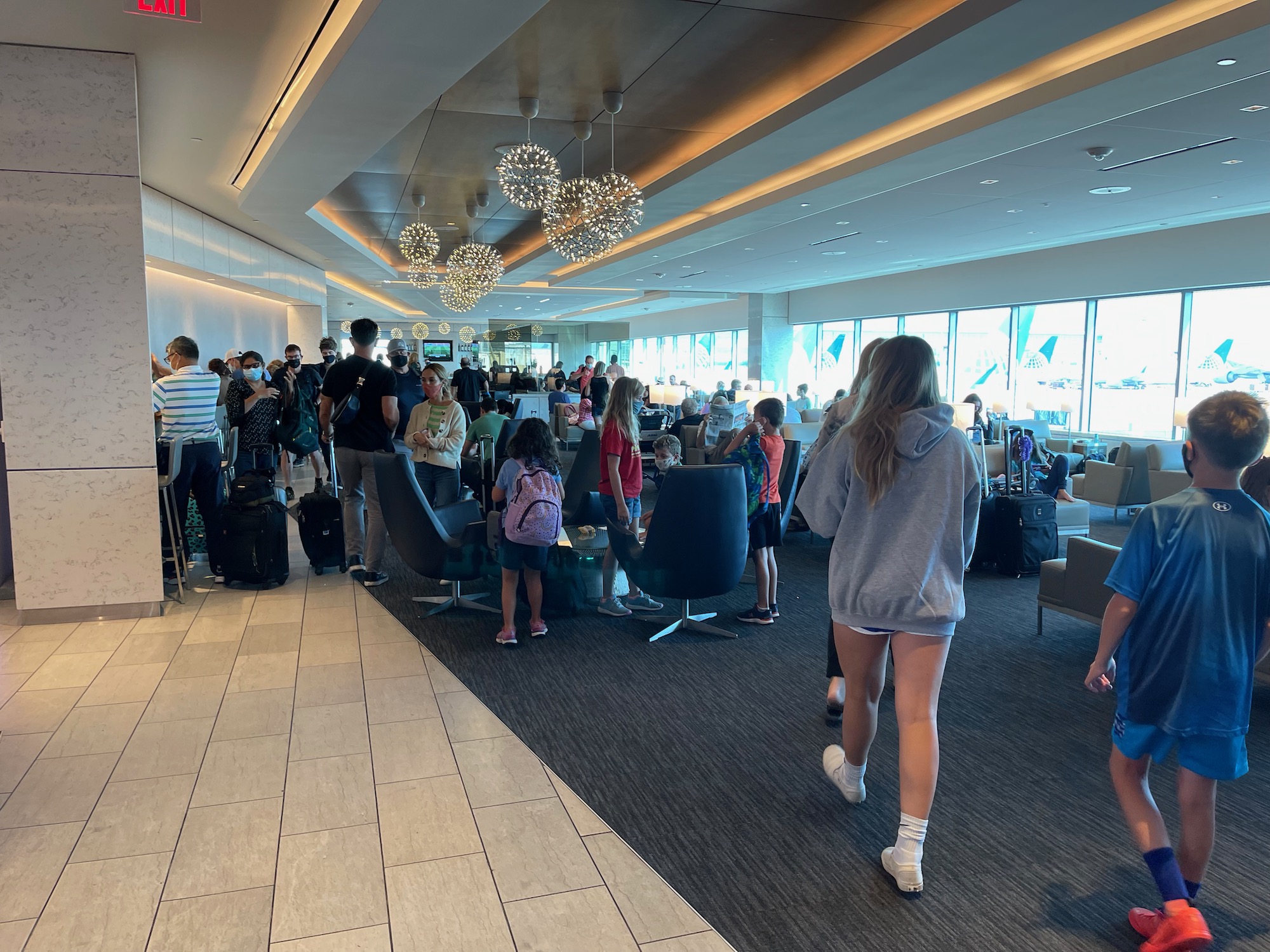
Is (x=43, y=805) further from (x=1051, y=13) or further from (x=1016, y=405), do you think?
(x=1016, y=405)

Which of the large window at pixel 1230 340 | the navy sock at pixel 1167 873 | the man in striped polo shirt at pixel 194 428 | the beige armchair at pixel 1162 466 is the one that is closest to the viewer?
the navy sock at pixel 1167 873

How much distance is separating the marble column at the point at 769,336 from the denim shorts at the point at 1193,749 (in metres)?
19.6

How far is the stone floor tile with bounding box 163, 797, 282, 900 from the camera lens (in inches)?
105

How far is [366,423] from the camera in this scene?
6336 mm

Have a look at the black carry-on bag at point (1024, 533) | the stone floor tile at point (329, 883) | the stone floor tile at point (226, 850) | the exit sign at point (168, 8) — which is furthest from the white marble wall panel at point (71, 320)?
the black carry-on bag at point (1024, 533)

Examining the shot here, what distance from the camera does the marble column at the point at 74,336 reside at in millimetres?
5102

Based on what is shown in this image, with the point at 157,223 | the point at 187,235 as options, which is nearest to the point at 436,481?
the point at 157,223

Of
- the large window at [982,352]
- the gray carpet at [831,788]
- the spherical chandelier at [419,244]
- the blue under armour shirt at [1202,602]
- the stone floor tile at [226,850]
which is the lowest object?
the stone floor tile at [226,850]

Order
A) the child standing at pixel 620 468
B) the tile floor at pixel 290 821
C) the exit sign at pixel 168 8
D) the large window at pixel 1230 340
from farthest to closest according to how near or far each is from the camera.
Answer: the large window at pixel 1230 340
the child standing at pixel 620 468
the exit sign at pixel 168 8
the tile floor at pixel 290 821

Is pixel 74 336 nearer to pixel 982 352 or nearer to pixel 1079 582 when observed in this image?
pixel 1079 582

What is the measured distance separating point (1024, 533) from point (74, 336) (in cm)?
705

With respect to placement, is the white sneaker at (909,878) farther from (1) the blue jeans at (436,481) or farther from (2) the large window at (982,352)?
(2) the large window at (982,352)

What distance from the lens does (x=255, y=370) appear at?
9523mm

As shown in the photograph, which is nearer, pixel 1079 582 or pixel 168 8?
pixel 168 8
